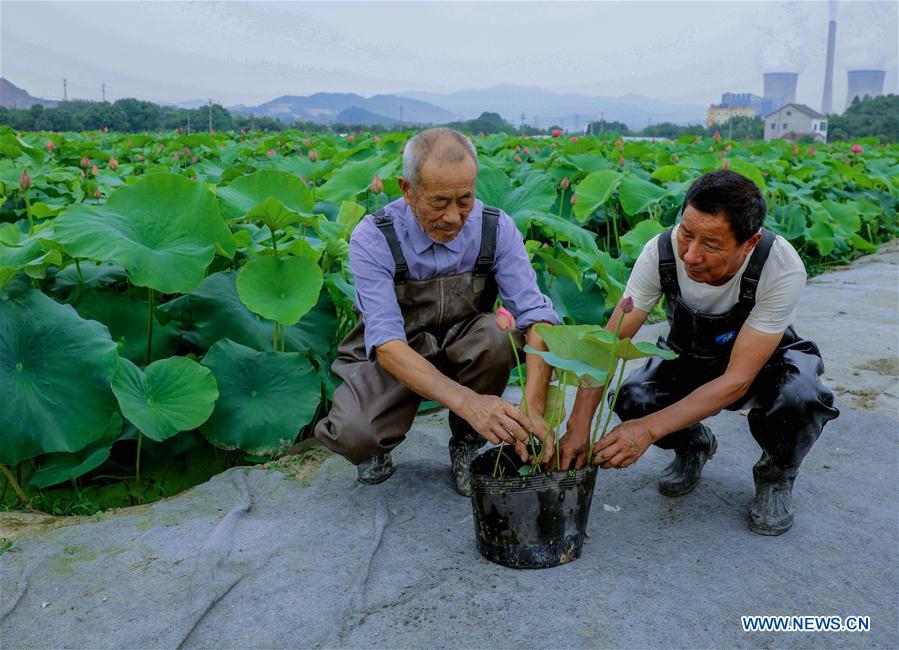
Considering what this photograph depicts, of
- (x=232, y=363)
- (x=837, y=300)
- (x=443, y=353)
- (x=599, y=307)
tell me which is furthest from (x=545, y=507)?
(x=837, y=300)

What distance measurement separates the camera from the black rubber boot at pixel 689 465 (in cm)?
227

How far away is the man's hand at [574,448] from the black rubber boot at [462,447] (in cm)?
47

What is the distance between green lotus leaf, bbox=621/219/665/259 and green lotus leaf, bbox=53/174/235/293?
2058 mm

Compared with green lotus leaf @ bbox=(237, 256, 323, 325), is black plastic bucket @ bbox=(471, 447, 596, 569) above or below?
below

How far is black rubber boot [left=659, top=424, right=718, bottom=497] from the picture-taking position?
2270 millimetres

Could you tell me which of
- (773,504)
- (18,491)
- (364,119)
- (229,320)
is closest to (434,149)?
(229,320)

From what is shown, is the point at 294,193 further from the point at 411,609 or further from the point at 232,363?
the point at 411,609

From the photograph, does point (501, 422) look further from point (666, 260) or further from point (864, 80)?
point (864, 80)

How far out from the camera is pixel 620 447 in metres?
1.84

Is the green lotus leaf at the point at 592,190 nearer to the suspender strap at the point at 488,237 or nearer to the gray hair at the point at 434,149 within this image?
the suspender strap at the point at 488,237

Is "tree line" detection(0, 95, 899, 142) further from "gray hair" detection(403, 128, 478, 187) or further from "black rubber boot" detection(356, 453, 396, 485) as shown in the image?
"gray hair" detection(403, 128, 478, 187)

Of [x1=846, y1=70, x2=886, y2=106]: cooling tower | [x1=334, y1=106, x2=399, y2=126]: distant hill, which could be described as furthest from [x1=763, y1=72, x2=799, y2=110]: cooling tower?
[x1=334, y1=106, x2=399, y2=126]: distant hill

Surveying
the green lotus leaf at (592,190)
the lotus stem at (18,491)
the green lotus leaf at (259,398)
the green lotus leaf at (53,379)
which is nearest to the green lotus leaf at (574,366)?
the green lotus leaf at (259,398)

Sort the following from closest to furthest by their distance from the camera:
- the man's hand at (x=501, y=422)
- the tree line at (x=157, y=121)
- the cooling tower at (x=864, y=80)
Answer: the man's hand at (x=501, y=422), the tree line at (x=157, y=121), the cooling tower at (x=864, y=80)
